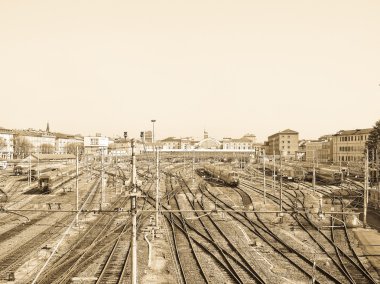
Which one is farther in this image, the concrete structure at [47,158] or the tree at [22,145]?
the tree at [22,145]

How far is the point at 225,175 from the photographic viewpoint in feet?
213

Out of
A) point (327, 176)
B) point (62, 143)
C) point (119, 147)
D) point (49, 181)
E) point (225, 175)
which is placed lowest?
point (49, 181)

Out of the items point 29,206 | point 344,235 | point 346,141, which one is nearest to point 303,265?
point 344,235

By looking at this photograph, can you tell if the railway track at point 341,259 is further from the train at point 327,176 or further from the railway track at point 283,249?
the train at point 327,176

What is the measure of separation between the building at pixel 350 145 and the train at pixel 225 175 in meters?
40.2

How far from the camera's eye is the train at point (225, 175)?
60.8 metres

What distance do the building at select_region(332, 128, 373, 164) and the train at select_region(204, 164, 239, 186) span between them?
4018 centimetres

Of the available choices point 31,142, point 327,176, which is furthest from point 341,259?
point 31,142

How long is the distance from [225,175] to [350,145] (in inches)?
2332

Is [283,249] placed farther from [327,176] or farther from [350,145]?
[350,145]

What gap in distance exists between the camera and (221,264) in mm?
21109

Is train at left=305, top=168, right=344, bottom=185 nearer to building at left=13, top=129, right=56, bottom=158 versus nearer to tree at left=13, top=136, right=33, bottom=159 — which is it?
building at left=13, top=129, right=56, bottom=158

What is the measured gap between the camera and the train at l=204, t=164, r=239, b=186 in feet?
199

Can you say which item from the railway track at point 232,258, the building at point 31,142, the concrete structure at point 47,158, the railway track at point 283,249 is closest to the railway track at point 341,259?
the railway track at point 283,249
